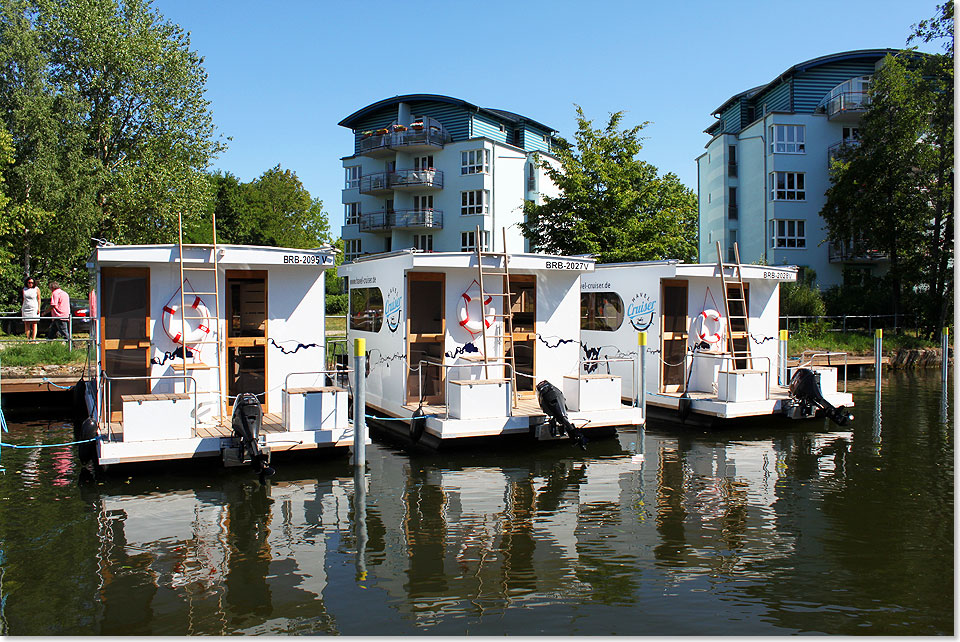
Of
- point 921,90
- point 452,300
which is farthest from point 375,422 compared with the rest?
point 921,90

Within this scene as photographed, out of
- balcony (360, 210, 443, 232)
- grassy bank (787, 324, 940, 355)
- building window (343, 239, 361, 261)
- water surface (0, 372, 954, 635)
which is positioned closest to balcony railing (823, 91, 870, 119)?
grassy bank (787, 324, 940, 355)

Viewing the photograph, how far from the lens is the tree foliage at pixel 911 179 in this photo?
28375 mm

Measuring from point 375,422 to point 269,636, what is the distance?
8.45 meters

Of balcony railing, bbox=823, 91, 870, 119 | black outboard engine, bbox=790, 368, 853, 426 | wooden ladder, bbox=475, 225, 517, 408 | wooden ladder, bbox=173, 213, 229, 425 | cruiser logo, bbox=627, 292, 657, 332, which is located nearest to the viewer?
wooden ladder, bbox=173, 213, 229, 425

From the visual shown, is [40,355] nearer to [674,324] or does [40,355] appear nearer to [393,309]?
[393,309]

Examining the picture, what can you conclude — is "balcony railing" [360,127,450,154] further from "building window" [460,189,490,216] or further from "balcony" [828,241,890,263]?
"balcony" [828,241,890,263]

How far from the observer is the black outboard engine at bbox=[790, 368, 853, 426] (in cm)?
1283

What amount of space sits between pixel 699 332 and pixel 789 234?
26.0 metres

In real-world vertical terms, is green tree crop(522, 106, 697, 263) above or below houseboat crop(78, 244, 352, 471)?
above

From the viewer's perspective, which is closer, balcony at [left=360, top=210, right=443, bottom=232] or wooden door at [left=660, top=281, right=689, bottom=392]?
wooden door at [left=660, top=281, right=689, bottom=392]

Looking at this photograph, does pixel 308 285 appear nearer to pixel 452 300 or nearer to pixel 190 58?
pixel 452 300

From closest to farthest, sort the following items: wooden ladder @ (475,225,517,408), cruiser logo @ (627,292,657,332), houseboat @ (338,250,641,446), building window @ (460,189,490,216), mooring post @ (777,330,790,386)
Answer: houseboat @ (338,250,641,446) < wooden ladder @ (475,225,517,408) < cruiser logo @ (627,292,657,332) < mooring post @ (777,330,790,386) < building window @ (460,189,490,216)

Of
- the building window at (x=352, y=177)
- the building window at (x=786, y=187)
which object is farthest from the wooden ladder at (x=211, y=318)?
the building window at (x=352, y=177)

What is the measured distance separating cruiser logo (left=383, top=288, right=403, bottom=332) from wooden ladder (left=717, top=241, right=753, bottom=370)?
5887mm
